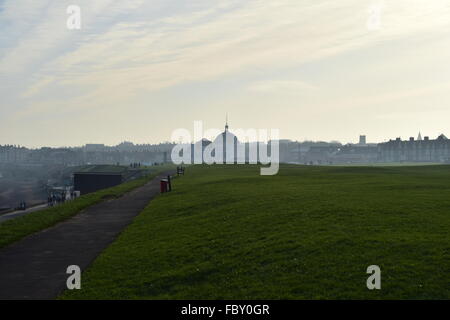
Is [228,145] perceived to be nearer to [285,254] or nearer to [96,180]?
[96,180]

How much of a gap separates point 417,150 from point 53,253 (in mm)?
166047

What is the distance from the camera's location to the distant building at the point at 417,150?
15262cm

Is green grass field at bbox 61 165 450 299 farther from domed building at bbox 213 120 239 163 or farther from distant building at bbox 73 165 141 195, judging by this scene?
domed building at bbox 213 120 239 163

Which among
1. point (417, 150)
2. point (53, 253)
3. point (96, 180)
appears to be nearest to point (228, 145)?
point (417, 150)

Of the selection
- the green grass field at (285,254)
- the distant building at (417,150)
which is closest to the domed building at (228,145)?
the distant building at (417,150)

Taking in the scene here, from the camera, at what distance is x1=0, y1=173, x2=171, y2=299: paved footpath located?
10820mm

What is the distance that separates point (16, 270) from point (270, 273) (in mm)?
7279

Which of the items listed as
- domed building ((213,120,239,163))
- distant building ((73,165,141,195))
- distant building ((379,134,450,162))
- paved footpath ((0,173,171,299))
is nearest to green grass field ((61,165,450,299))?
paved footpath ((0,173,171,299))

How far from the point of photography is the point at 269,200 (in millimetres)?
22281

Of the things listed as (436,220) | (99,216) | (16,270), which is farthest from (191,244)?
(99,216)

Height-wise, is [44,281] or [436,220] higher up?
[436,220]

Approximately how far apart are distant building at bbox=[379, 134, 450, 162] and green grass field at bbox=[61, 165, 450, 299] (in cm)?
14553
